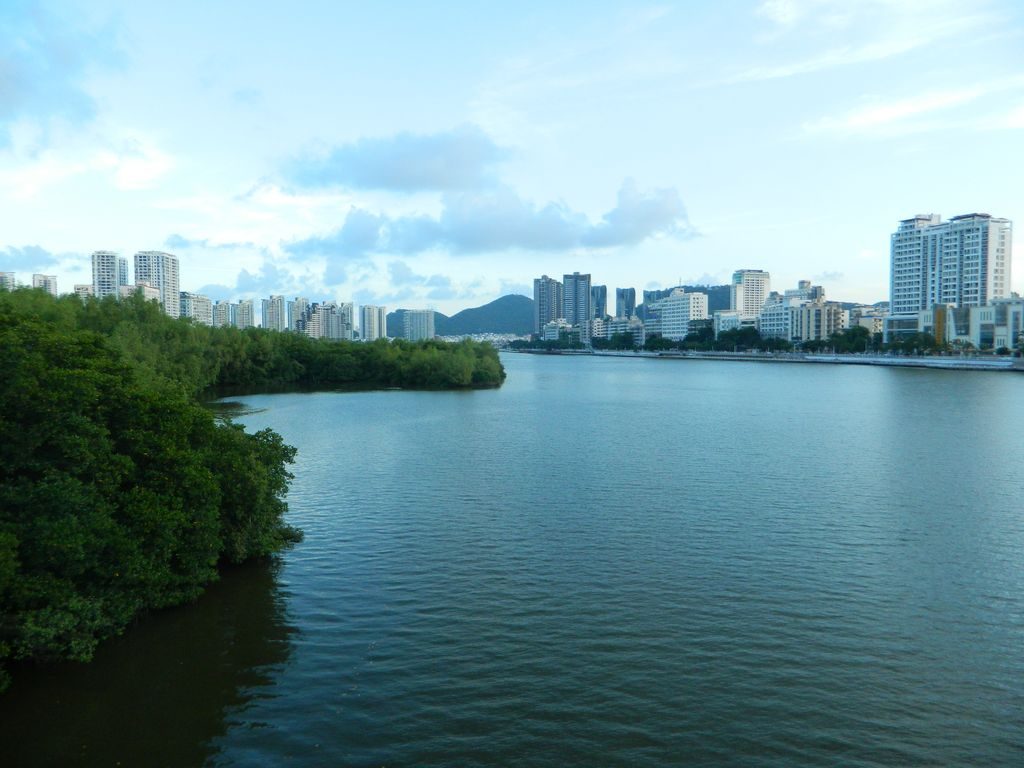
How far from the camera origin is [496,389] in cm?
6200

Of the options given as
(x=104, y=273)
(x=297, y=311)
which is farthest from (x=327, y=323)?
(x=104, y=273)

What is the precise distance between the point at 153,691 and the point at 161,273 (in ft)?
452

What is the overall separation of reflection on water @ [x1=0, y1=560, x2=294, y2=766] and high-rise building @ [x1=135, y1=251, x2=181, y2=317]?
128 meters

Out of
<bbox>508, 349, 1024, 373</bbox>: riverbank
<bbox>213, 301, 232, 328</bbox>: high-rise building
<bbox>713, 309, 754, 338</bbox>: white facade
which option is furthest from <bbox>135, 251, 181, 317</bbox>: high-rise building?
<bbox>713, 309, 754, 338</bbox>: white facade

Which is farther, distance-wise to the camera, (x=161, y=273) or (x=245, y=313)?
(x=245, y=313)

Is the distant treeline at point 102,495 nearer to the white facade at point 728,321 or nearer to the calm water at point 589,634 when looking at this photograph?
the calm water at point 589,634

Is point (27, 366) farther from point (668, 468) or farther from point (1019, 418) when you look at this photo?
point (1019, 418)

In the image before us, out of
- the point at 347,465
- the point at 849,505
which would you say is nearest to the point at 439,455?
the point at 347,465

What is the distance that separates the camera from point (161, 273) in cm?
13400

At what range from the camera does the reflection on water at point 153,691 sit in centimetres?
916

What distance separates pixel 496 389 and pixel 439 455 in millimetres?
33742

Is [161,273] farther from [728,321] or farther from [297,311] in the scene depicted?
[728,321]

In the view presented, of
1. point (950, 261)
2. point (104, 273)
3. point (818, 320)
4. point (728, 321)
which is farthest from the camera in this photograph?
point (728, 321)

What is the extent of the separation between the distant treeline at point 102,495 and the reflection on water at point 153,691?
447mm
